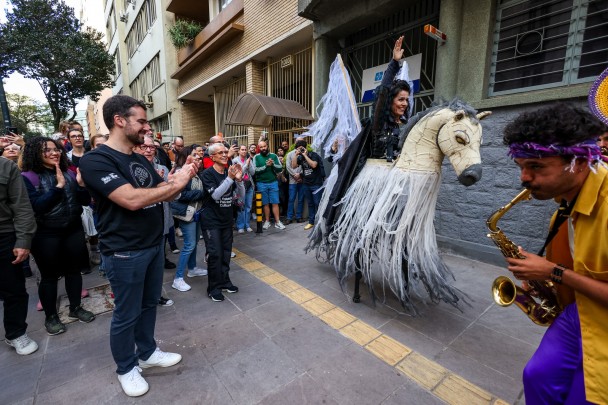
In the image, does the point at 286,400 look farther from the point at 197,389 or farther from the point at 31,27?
the point at 31,27

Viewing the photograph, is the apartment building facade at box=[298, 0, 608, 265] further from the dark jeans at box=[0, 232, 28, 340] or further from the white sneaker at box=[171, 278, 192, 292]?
the dark jeans at box=[0, 232, 28, 340]

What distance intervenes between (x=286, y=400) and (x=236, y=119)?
19.6 feet

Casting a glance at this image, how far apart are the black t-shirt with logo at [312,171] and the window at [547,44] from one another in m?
3.40

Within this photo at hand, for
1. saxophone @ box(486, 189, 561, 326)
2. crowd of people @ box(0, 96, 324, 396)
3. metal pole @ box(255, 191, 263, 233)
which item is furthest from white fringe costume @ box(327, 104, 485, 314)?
metal pole @ box(255, 191, 263, 233)

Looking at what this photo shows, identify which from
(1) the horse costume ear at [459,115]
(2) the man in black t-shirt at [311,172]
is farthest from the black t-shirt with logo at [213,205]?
(2) the man in black t-shirt at [311,172]

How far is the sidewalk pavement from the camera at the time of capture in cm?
199

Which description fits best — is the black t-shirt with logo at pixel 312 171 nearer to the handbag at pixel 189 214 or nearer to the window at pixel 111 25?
the handbag at pixel 189 214

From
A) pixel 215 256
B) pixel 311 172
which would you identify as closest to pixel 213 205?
pixel 215 256

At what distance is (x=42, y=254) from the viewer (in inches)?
102

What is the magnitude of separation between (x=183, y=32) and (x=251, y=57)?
7233 millimetres

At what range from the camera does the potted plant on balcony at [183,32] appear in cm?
1379

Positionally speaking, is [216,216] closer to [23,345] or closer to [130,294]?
[130,294]

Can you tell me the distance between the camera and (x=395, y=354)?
7.77 feet

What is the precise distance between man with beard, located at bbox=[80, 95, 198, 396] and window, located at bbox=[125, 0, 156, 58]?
18.2 m
